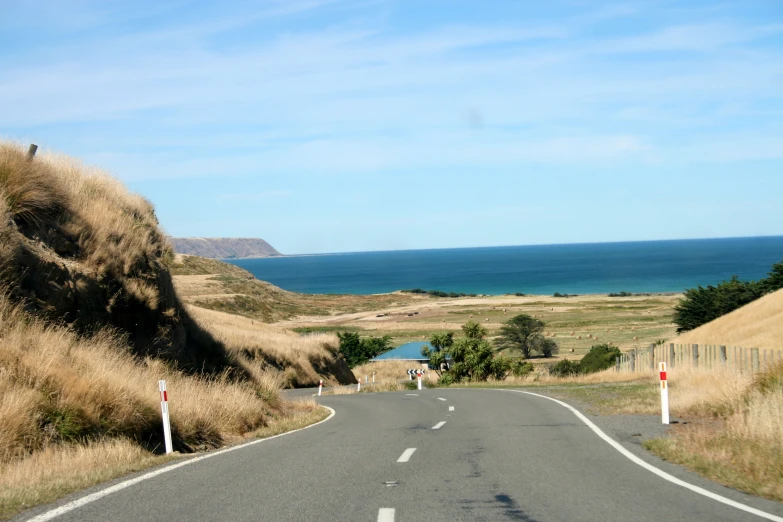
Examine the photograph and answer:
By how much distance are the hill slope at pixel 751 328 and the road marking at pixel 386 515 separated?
1052 inches

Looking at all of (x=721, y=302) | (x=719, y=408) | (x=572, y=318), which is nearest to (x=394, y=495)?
(x=719, y=408)

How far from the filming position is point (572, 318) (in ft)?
372

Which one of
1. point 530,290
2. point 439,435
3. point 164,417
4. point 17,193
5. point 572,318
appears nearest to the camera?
point 164,417

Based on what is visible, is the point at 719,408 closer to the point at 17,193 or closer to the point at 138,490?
the point at 138,490

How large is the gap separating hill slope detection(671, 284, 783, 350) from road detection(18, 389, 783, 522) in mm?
21048

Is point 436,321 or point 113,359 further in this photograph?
point 436,321

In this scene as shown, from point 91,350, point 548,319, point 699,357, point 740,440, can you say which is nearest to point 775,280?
point 699,357

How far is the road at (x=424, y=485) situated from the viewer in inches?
282

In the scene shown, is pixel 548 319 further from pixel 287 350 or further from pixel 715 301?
pixel 287 350

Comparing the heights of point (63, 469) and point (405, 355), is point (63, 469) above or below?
above

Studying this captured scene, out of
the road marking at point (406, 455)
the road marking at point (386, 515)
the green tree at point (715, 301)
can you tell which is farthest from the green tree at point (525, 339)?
the road marking at point (386, 515)

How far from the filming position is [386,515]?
23.2 feet

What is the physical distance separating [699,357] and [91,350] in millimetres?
20746

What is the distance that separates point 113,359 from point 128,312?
5.04 metres
